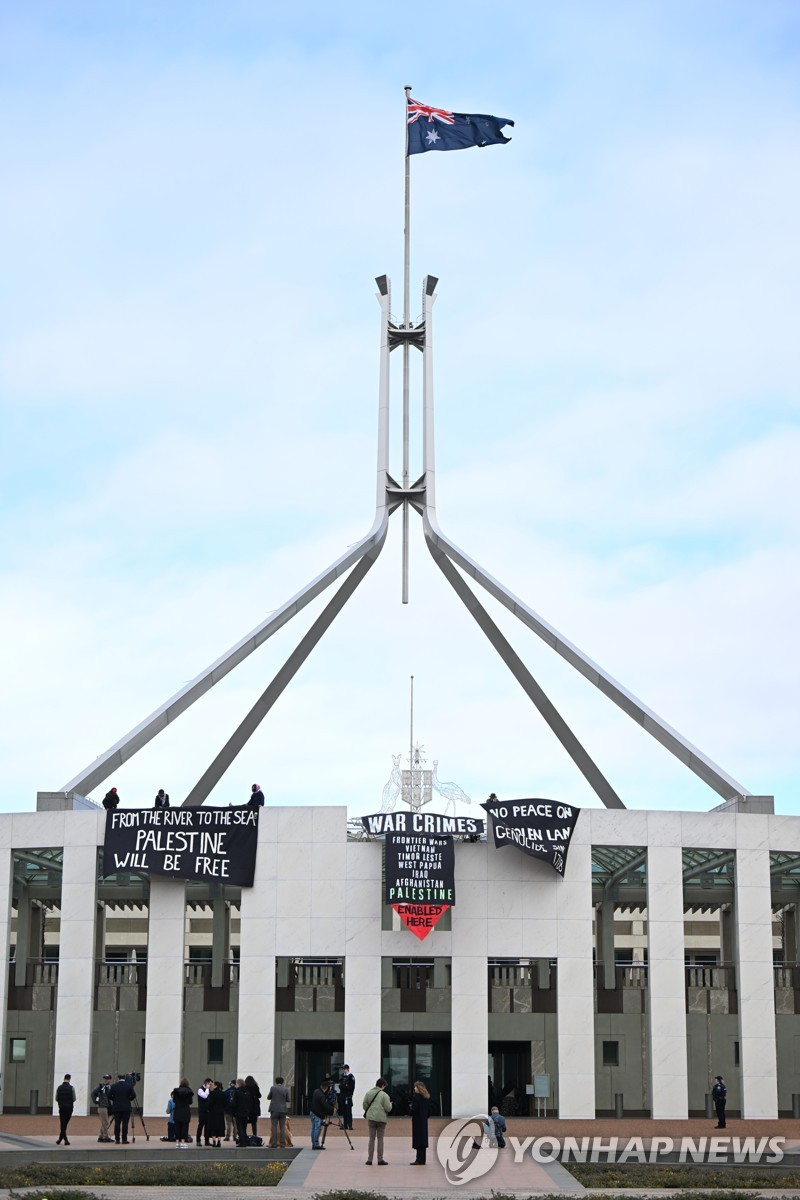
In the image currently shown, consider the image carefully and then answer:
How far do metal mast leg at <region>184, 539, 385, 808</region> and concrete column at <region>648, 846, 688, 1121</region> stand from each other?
533 inches

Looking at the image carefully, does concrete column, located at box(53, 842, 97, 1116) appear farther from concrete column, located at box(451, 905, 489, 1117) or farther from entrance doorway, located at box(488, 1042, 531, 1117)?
entrance doorway, located at box(488, 1042, 531, 1117)

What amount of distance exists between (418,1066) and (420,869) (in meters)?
6.55

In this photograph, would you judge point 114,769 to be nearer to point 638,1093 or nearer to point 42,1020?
point 42,1020

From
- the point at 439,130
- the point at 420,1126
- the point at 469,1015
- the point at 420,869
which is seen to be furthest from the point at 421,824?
the point at 439,130

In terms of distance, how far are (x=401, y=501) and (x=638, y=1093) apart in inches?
804

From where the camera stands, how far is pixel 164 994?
131 feet

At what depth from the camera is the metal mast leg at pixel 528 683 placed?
46.8 meters

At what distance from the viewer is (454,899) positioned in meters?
40.5

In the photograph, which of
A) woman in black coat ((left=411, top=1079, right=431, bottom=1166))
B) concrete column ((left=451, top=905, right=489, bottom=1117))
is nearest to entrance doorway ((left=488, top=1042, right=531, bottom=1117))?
concrete column ((left=451, top=905, right=489, bottom=1117))

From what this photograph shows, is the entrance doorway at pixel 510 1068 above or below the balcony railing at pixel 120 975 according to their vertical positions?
below

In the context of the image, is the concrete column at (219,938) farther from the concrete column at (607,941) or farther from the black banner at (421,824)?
the concrete column at (607,941)

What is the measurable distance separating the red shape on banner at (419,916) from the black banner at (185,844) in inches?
162

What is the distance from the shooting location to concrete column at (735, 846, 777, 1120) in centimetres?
4025

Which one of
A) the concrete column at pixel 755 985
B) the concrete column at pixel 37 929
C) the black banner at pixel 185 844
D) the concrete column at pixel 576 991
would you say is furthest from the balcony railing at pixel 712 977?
the concrete column at pixel 37 929
